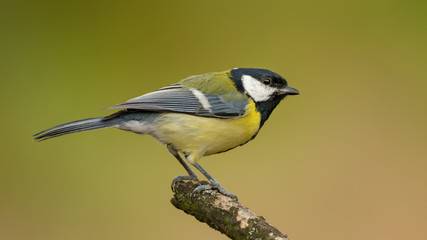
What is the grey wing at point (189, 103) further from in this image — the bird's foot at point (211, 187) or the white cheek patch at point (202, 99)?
the bird's foot at point (211, 187)

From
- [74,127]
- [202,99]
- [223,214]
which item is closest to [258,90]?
[202,99]

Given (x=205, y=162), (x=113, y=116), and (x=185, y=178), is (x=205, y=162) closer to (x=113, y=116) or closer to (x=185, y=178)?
(x=185, y=178)

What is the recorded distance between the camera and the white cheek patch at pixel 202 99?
1752 mm

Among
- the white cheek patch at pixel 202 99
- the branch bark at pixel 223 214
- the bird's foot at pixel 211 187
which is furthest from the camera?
the white cheek patch at pixel 202 99

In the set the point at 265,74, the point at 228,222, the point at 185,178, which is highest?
the point at 265,74

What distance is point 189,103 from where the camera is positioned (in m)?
1.76

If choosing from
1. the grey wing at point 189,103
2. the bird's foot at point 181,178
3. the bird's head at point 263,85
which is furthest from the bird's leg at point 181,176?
the bird's head at point 263,85

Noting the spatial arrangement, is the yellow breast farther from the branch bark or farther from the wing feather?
the branch bark

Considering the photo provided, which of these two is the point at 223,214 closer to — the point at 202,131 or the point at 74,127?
the point at 202,131

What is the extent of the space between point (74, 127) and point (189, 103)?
0.42 m

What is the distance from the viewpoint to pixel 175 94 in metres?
1.79

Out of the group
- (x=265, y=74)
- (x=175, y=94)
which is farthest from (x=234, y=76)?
(x=175, y=94)

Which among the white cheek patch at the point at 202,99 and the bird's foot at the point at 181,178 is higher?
the white cheek patch at the point at 202,99

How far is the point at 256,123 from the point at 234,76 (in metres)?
0.22
